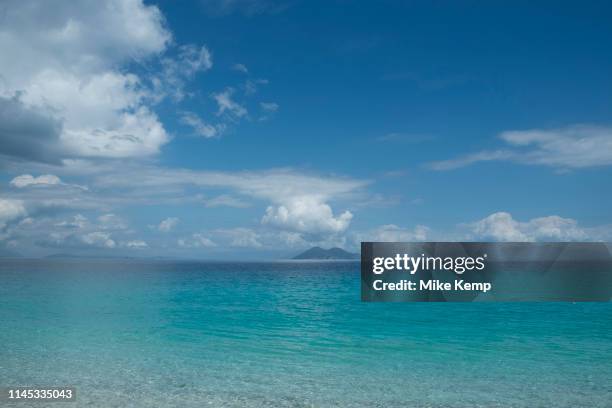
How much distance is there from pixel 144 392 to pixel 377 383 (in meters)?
9.54

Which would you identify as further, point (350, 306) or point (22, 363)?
point (350, 306)

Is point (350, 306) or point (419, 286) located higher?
point (419, 286)

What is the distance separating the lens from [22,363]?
2117cm

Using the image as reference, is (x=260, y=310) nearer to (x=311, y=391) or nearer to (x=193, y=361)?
(x=193, y=361)

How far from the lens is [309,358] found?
74.6 ft

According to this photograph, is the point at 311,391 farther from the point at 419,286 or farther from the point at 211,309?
the point at 211,309

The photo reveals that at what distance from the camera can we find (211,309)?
45.9 meters

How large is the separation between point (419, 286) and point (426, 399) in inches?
238

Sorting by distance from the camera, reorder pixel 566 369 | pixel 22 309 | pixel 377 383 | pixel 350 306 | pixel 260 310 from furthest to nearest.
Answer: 1. pixel 350 306
2. pixel 260 310
3. pixel 22 309
4. pixel 566 369
5. pixel 377 383

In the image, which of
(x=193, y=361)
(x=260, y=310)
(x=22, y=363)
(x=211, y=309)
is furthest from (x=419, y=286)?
(x=211, y=309)

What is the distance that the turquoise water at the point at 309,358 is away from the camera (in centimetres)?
1694

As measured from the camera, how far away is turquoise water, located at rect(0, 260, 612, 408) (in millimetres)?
16938

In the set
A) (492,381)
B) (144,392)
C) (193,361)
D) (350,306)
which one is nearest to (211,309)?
(350,306)

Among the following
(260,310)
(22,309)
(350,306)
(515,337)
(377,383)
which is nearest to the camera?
(377,383)
